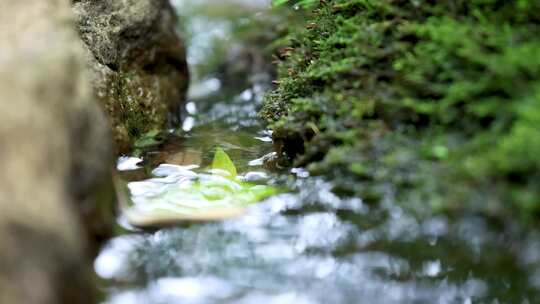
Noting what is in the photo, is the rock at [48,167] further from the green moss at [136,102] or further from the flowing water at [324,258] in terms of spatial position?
the green moss at [136,102]

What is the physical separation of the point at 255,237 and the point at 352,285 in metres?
0.51

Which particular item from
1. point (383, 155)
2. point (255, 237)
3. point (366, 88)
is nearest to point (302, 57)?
point (366, 88)

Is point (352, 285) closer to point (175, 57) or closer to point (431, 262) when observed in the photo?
point (431, 262)

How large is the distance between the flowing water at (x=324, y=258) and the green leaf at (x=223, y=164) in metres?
0.48

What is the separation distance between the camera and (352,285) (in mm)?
2061

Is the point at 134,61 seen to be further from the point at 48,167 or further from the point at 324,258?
the point at 324,258

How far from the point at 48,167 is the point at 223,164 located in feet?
4.52

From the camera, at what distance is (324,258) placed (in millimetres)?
2195

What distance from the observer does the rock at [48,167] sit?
1627mm

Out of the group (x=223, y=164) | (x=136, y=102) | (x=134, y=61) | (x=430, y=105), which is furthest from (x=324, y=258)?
(x=134, y=61)

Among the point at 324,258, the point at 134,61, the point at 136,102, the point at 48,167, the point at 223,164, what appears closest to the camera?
the point at 48,167

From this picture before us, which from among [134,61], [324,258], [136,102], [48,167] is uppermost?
[48,167]

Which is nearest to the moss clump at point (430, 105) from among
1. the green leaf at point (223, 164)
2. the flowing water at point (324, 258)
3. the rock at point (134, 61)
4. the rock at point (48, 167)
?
the flowing water at point (324, 258)

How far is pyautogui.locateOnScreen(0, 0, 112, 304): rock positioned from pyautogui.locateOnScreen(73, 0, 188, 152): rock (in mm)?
1273
